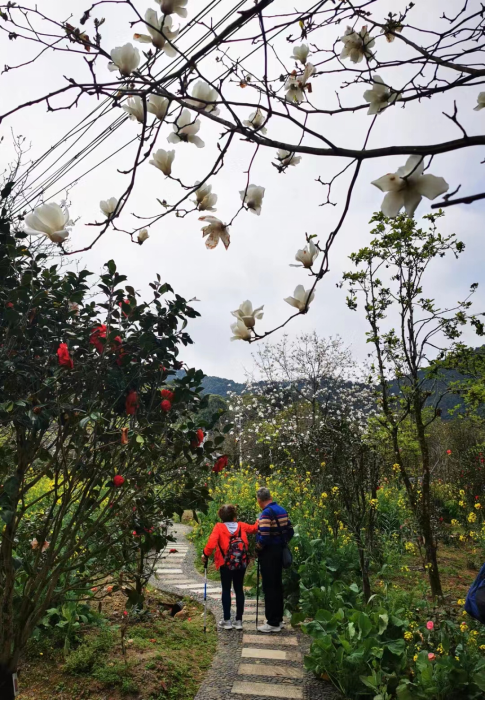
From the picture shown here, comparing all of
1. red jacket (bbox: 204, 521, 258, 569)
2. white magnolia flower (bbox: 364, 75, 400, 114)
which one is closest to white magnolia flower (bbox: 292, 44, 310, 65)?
white magnolia flower (bbox: 364, 75, 400, 114)

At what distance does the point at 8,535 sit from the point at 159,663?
6.02 ft

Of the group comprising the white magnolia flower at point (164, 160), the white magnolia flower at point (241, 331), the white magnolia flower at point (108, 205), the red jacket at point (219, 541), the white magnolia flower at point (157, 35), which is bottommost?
the red jacket at point (219, 541)

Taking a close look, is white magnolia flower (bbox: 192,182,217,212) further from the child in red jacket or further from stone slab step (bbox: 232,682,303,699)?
the child in red jacket

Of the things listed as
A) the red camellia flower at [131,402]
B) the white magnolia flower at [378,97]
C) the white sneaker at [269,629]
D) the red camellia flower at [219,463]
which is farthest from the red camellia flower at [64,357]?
the white sneaker at [269,629]

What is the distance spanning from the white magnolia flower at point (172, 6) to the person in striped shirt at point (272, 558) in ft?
14.2

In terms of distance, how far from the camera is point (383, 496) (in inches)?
322

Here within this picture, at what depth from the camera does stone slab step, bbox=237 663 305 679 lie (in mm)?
3525

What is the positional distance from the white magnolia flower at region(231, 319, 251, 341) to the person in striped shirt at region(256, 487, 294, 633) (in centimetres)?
388

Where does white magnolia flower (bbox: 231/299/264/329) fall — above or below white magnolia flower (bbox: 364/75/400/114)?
below

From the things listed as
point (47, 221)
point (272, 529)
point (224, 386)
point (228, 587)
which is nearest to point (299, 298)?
point (47, 221)

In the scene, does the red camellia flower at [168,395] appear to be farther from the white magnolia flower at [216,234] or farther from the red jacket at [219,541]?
the red jacket at [219,541]

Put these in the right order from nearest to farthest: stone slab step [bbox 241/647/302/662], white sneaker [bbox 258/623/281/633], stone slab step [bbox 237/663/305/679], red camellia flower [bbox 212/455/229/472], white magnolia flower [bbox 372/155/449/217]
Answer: white magnolia flower [bbox 372/155/449/217] < red camellia flower [bbox 212/455/229/472] < stone slab step [bbox 237/663/305/679] < stone slab step [bbox 241/647/302/662] < white sneaker [bbox 258/623/281/633]

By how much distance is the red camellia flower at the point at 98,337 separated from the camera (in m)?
2.37

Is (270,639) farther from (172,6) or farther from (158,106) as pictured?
(172,6)
